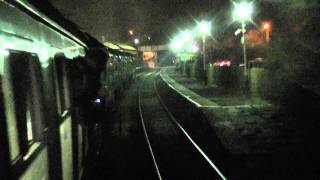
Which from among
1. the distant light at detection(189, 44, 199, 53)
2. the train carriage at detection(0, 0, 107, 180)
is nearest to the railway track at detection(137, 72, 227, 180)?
the train carriage at detection(0, 0, 107, 180)

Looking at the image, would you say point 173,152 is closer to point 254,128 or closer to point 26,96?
point 254,128

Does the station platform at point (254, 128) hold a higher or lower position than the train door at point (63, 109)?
lower

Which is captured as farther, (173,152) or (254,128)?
(254,128)

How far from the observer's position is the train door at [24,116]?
3531 mm

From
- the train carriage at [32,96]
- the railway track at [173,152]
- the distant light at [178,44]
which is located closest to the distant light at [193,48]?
the distant light at [178,44]

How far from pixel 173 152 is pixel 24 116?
11.1m

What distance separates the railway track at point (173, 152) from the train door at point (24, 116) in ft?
21.8

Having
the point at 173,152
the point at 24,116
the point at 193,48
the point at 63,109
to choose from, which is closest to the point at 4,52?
the point at 24,116

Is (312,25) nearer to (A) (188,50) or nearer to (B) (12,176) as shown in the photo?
(B) (12,176)

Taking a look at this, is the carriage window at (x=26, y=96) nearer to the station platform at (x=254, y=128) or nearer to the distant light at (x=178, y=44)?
the station platform at (x=254, y=128)

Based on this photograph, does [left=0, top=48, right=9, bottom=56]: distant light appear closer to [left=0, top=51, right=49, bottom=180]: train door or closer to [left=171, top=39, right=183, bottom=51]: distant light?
[left=0, top=51, right=49, bottom=180]: train door

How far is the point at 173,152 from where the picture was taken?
1496 cm

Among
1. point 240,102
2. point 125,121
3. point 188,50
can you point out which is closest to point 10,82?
point 125,121

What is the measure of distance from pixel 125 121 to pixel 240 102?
22.8 ft
